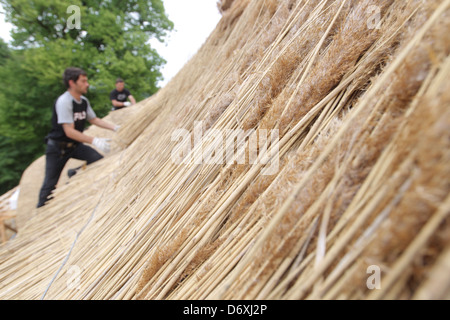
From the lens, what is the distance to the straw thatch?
34 cm

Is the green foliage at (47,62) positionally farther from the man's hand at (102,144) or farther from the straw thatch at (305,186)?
the straw thatch at (305,186)

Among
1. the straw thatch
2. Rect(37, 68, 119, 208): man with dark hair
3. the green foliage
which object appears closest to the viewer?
the straw thatch

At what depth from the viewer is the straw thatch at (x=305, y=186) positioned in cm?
34

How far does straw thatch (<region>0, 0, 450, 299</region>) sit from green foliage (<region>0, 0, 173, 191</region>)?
7.61m

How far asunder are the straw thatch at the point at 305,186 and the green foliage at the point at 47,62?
7.61 m

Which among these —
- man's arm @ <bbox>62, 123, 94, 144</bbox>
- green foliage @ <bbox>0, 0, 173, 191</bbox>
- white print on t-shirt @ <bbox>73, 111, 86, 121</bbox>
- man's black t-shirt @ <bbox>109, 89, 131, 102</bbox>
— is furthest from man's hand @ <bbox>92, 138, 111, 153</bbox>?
green foliage @ <bbox>0, 0, 173, 191</bbox>

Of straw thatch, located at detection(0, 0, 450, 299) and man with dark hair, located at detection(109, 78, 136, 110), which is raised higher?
man with dark hair, located at detection(109, 78, 136, 110)

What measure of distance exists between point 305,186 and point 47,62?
9.22 metres

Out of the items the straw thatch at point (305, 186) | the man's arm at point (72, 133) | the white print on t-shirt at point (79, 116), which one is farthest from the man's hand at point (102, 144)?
the straw thatch at point (305, 186)

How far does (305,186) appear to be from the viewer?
1.57 ft

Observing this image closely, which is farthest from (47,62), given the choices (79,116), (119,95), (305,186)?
(305,186)

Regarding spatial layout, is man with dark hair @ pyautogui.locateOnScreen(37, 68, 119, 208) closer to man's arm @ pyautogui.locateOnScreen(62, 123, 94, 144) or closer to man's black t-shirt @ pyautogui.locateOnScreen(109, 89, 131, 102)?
man's arm @ pyautogui.locateOnScreen(62, 123, 94, 144)

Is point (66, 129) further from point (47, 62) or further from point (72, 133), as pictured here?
point (47, 62)
